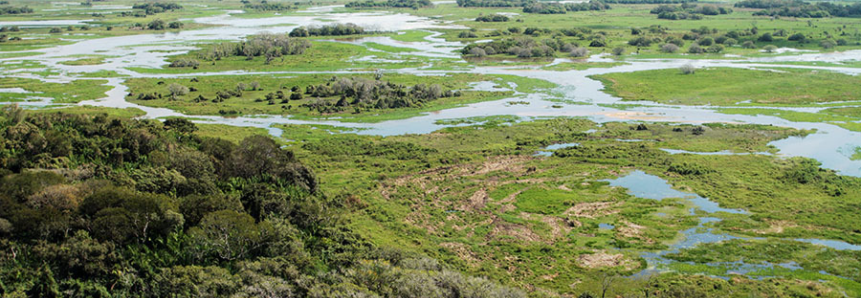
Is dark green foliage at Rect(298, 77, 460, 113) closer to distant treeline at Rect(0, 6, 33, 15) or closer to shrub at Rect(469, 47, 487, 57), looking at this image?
shrub at Rect(469, 47, 487, 57)

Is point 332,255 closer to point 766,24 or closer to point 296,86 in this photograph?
point 296,86

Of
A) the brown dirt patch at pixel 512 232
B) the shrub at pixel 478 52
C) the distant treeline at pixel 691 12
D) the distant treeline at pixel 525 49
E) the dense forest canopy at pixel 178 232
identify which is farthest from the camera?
the distant treeline at pixel 691 12

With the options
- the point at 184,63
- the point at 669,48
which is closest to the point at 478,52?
the point at 669,48

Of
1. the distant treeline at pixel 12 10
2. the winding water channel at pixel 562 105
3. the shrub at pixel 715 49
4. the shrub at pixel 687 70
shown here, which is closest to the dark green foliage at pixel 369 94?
the winding water channel at pixel 562 105

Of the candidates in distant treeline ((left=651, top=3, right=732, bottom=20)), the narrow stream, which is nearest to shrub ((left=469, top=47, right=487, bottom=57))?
the narrow stream

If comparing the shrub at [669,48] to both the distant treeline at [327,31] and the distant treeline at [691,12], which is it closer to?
the distant treeline at [691,12]

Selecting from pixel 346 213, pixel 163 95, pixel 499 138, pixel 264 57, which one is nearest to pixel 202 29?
pixel 264 57
